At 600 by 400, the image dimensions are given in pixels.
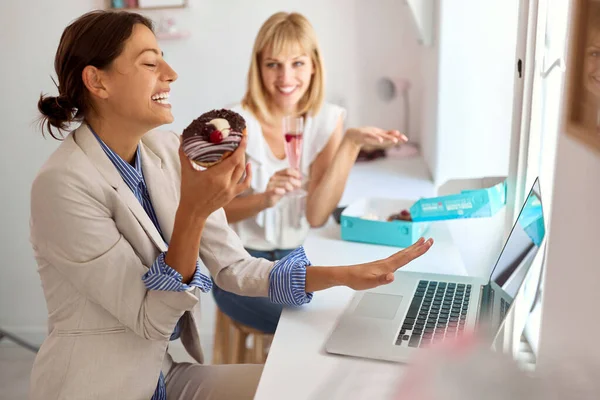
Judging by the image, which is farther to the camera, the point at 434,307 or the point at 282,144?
the point at 282,144

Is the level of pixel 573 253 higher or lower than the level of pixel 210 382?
higher

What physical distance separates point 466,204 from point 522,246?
0.45 metres

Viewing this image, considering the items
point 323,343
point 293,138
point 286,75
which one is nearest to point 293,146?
point 293,138

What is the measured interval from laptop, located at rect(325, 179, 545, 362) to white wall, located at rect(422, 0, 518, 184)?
0.88 meters


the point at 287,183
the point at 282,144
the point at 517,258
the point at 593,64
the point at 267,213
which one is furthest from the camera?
the point at 282,144

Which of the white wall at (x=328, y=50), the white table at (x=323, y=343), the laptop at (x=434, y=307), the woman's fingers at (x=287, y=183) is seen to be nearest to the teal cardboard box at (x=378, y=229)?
the white table at (x=323, y=343)

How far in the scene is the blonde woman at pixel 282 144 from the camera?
1823 mm

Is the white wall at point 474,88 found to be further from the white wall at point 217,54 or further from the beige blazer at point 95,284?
the beige blazer at point 95,284

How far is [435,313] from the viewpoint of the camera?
1159mm

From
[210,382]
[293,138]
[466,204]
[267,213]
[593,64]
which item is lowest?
[210,382]

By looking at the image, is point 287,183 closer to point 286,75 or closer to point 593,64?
point 286,75

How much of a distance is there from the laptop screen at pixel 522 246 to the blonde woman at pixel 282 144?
2.31 feet

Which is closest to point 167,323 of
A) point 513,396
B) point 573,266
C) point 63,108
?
point 63,108

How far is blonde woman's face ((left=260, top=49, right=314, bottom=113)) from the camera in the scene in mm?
1898
